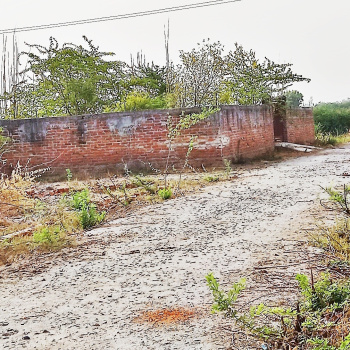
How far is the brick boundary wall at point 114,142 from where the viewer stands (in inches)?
443

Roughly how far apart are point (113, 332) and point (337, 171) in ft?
25.3

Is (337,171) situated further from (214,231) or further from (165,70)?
(165,70)

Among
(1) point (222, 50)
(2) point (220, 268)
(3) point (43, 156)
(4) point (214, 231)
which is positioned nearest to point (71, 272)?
(2) point (220, 268)

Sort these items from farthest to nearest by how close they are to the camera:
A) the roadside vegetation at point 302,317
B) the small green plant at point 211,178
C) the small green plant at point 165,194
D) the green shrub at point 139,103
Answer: the green shrub at point 139,103 → the small green plant at point 211,178 → the small green plant at point 165,194 → the roadside vegetation at point 302,317

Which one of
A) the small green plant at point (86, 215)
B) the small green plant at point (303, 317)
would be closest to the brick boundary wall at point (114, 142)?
the small green plant at point (86, 215)

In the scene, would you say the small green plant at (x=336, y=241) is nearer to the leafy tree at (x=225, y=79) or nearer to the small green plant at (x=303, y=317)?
the small green plant at (x=303, y=317)

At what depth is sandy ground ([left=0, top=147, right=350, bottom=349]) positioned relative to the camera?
112 inches

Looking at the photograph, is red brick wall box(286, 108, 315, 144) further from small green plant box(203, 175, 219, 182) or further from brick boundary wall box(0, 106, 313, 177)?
small green plant box(203, 175, 219, 182)

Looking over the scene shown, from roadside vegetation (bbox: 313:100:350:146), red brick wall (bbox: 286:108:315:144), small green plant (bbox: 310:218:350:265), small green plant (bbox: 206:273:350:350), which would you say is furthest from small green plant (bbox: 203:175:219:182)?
roadside vegetation (bbox: 313:100:350:146)

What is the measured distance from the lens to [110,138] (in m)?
11.5

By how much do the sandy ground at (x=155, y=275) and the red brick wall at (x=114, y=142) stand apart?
4.60 m

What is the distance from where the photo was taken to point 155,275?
3.90 m

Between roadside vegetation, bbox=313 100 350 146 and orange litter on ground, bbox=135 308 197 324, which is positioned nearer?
orange litter on ground, bbox=135 308 197 324

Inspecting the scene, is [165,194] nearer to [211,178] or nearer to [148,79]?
[211,178]
